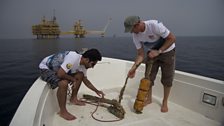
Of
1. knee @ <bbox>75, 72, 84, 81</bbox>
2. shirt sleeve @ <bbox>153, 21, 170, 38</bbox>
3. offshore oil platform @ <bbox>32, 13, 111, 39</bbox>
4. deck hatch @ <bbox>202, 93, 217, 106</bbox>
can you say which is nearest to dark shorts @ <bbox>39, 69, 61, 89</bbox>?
knee @ <bbox>75, 72, 84, 81</bbox>

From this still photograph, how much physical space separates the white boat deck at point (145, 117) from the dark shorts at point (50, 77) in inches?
17.7

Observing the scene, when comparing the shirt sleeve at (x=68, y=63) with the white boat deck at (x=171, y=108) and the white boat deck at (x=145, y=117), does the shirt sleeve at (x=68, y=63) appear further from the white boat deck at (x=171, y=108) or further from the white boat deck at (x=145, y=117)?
the white boat deck at (x=145, y=117)

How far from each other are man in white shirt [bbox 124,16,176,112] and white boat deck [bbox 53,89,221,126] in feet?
0.60

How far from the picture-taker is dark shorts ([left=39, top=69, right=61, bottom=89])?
2.29 metres

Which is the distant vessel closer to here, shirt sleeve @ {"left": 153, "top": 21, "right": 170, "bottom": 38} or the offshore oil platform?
the offshore oil platform

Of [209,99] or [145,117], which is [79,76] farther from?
[209,99]

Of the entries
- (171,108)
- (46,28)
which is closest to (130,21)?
(171,108)

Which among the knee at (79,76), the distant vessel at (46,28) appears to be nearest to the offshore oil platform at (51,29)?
the distant vessel at (46,28)

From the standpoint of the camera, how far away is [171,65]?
102 inches

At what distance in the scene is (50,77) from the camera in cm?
233

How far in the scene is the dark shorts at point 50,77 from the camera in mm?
2294

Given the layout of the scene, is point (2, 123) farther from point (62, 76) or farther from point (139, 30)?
point (139, 30)

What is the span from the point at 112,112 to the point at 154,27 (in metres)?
1.29

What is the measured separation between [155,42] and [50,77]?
144cm
